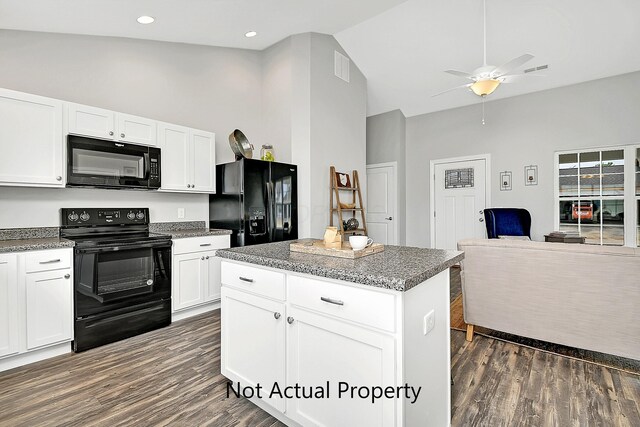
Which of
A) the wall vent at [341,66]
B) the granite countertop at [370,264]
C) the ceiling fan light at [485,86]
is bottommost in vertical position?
the granite countertop at [370,264]

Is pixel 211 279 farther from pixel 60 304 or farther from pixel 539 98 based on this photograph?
pixel 539 98

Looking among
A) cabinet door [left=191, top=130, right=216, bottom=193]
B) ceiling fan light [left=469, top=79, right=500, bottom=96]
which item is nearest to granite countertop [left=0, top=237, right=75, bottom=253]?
cabinet door [left=191, top=130, right=216, bottom=193]

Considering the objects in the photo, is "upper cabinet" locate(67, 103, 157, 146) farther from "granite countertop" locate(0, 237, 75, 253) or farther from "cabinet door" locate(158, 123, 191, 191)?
"granite countertop" locate(0, 237, 75, 253)

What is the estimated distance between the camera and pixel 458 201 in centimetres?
559

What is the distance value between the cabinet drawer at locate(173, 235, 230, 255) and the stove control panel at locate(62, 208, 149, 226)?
2.02ft

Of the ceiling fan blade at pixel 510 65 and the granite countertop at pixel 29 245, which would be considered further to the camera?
the ceiling fan blade at pixel 510 65

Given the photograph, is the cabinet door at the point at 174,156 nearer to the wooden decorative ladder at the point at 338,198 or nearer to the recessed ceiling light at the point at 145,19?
the recessed ceiling light at the point at 145,19

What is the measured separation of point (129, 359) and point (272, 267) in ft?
5.47

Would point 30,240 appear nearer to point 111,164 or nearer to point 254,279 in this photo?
point 111,164

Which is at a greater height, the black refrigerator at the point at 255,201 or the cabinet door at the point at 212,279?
the black refrigerator at the point at 255,201

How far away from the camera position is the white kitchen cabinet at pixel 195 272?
123 inches

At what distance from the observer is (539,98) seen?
15.8 feet

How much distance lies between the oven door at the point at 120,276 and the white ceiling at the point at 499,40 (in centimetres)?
375

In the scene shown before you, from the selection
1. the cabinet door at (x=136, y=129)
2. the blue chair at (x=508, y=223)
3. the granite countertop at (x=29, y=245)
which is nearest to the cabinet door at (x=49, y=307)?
the granite countertop at (x=29, y=245)
